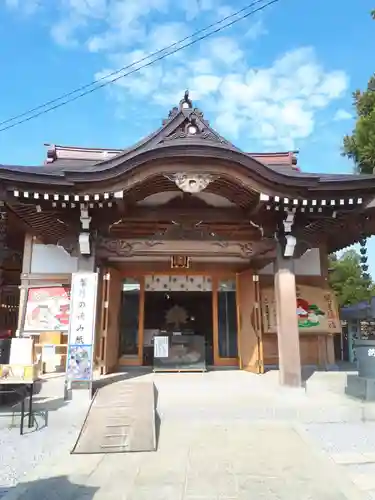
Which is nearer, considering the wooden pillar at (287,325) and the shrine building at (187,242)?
the shrine building at (187,242)

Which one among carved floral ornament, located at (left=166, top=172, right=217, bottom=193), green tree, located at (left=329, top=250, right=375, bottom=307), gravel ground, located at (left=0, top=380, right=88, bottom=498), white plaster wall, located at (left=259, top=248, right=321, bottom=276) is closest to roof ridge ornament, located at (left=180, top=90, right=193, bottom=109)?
carved floral ornament, located at (left=166, top=172, right=217, bottom=193)

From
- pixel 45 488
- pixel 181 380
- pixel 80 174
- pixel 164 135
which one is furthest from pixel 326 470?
pixel 164 135

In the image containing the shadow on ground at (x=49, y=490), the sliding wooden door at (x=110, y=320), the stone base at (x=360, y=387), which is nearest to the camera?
the shadow on ground at (x=49, y=490)

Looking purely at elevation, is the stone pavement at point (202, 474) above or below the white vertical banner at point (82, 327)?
below

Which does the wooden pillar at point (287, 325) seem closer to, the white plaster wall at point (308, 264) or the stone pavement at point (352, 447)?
the stone pavement at point (352, 447)

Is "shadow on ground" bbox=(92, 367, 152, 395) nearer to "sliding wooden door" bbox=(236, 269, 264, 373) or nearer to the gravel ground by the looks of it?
the gravel ground

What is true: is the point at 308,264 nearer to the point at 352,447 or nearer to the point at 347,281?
the point at 352,447

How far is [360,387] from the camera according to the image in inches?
254

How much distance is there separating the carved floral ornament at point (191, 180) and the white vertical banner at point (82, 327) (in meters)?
2.50

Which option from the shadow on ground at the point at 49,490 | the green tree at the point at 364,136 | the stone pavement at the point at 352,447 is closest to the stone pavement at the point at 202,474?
the shadow on ground at the point at 49,490

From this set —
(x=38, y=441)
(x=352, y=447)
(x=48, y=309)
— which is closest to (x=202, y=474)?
(x=352, y=447)

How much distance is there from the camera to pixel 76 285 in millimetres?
7008

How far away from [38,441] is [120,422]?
120 cm

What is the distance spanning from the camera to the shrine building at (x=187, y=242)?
22.5 ft
